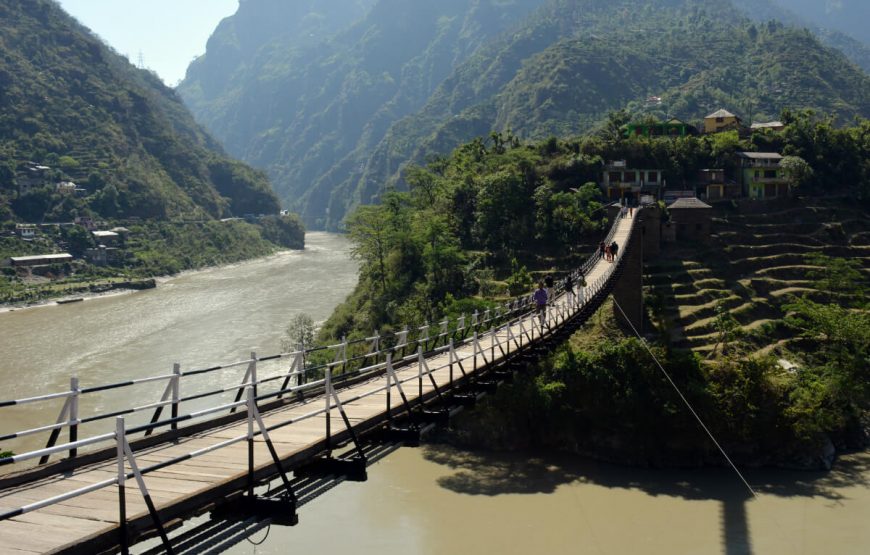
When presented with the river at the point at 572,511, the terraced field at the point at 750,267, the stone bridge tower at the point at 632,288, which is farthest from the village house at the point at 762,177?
the river at the point at 572,511

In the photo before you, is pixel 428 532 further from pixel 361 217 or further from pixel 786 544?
pixel 361 217

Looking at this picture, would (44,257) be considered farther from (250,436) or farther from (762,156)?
(250,436)

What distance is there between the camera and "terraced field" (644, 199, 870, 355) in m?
32.6

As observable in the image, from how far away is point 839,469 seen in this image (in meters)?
25.1

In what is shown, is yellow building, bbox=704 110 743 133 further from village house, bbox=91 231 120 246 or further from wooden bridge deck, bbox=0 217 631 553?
village house, bbox=91 231 120 246

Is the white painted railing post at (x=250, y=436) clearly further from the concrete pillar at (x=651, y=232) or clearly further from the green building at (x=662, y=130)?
the green building at (x=662, y=130)

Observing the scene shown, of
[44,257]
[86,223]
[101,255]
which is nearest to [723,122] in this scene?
[101,255]

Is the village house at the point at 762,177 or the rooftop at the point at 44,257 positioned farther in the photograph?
the rooftop at the point at 44,257

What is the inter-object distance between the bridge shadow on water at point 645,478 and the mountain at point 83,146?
72.1 metres

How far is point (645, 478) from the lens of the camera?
25000mm

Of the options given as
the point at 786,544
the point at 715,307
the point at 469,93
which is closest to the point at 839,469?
the point at 786,544

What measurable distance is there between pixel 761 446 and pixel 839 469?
263 centimetres

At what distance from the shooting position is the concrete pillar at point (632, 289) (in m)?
33.2

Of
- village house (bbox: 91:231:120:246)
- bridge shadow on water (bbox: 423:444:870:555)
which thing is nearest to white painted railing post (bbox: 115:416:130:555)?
bridge shadow on water (bbox: 423:444:870:555)
